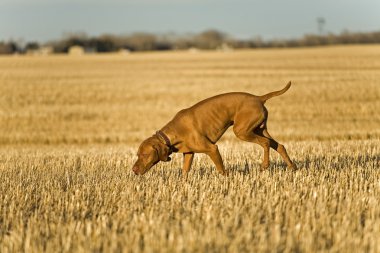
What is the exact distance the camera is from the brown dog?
8406mm

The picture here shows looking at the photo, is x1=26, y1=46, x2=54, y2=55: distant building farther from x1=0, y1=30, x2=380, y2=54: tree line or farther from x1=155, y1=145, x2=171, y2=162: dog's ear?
x1=155, y1=145, x2=171, y2=162: dog's ear

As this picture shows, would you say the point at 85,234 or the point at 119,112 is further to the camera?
the point at 119,112

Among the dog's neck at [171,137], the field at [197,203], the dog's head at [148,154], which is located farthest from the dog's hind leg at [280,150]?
the dog's head at [148,154]

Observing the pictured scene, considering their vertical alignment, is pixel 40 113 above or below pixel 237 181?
below

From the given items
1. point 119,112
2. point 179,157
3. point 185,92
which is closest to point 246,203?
point 179,157

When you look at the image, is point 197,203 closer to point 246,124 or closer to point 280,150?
point 246,124

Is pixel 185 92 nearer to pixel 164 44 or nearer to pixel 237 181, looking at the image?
pixel 237 181

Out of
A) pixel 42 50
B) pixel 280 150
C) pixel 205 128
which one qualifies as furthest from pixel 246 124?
pixel 42 50

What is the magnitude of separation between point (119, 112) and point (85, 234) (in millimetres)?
19041

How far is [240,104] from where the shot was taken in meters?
8.69

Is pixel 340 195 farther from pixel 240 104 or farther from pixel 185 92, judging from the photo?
pixel 185 92

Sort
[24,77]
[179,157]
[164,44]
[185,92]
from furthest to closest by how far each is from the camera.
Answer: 1. [164,44]
2. [24,77]
3. [185,92]
4. [179,157]

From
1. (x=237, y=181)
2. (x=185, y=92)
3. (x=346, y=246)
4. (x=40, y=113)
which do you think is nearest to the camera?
(x=346, y=246)

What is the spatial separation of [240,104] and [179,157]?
390cm
